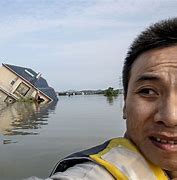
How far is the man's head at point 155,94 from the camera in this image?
3.65 feet

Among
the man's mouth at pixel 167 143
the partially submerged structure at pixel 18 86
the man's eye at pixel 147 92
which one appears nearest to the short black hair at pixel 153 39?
the man's eye at pixel 147 92

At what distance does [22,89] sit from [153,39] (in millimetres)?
30305

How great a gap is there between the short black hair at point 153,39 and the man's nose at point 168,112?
0.23 m

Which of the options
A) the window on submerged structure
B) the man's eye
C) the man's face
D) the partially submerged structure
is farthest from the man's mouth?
the window on submerged structure

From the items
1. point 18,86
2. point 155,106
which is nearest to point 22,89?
point 18,86

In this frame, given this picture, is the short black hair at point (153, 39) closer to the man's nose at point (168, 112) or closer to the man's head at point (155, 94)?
the man's head at point (155, 94)

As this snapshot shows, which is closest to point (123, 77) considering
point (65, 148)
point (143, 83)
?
point (143, 83)

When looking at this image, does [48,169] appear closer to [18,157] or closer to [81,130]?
[18,157]

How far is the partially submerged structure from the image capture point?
2991 centimetres

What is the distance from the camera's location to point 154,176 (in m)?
1.19

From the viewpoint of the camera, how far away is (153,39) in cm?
125

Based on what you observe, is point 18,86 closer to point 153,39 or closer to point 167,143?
point 153,39

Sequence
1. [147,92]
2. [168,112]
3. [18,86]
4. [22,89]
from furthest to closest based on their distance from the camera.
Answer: [22,89] < [18,86] < [147,92] < [168,112]

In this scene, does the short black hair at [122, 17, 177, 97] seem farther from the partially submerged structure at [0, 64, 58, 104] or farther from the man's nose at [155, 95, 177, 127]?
the partially submerged structure at [0, 64, 58, 104]
